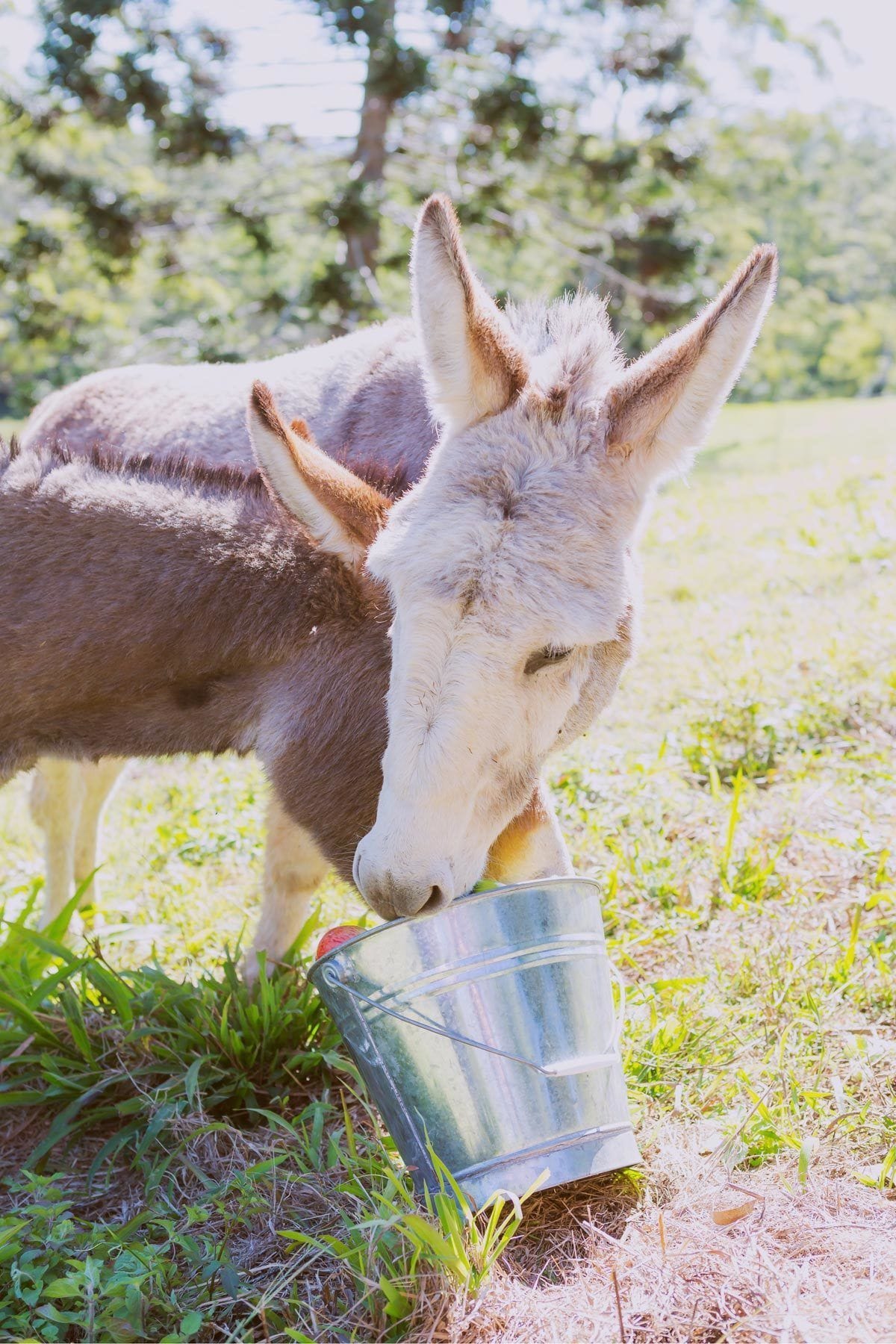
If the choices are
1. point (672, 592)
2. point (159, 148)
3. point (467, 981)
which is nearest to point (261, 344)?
point (159, 148)

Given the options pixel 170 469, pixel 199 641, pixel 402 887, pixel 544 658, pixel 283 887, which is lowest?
pixel 283 887

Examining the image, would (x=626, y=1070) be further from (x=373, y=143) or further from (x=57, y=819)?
(x=373, y=143)

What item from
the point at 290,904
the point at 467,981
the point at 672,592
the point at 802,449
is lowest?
the point at 802,449

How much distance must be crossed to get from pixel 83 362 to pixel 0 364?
71.0 feet

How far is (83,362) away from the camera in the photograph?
45.5ft

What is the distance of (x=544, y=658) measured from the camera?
231 centimetres

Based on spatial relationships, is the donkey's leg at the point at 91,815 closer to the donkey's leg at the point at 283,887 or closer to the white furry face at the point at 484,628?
the donkey's leg at the point at 283,887

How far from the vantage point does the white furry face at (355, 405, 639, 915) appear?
220cm

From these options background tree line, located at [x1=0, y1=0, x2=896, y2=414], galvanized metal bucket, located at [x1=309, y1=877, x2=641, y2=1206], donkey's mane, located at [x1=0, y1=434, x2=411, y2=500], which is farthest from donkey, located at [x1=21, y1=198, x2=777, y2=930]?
background tree line, located at [x1=0, y1=0, x2=896, y2=414]

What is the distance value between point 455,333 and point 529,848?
53.5 inches

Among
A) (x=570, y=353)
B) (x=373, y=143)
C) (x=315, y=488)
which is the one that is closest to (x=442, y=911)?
(x=315, y=488)

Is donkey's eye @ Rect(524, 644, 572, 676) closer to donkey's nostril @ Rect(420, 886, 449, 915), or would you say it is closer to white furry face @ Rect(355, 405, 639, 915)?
white furry face @ Rect(355, 405, 639, 915)

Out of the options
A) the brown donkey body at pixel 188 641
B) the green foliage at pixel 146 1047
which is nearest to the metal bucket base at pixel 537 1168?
the green foliage at pixel 146 1047

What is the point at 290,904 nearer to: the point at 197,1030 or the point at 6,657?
the point at 197,1030
